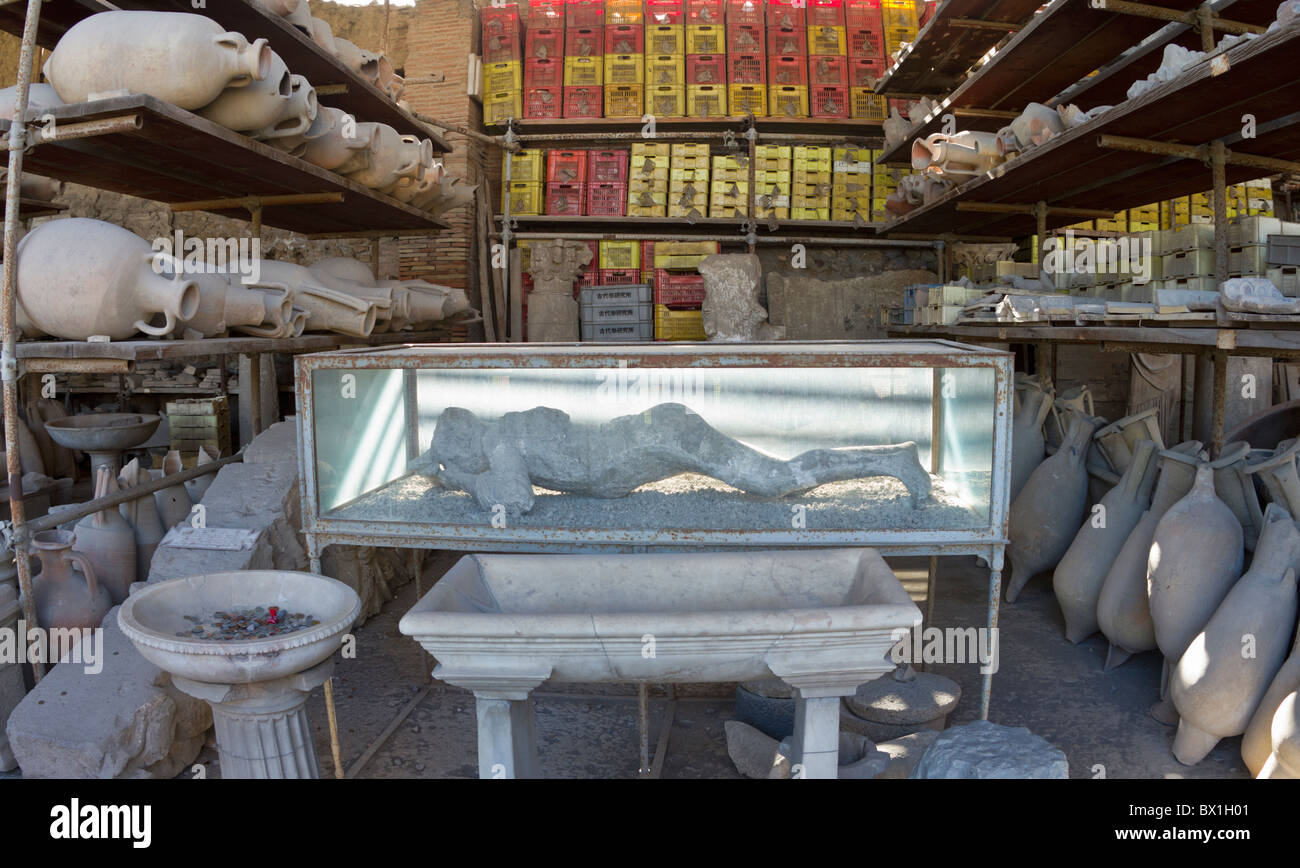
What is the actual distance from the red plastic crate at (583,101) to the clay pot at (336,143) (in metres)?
3.64

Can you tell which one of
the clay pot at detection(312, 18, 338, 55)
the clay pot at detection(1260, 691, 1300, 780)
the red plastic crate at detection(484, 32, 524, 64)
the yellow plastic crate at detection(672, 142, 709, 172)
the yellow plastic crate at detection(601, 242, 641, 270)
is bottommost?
the clay pot at detection(1260, 691, 1300, 780)

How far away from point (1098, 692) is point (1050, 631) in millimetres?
641

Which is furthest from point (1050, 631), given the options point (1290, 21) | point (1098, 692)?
point (1290, 21)

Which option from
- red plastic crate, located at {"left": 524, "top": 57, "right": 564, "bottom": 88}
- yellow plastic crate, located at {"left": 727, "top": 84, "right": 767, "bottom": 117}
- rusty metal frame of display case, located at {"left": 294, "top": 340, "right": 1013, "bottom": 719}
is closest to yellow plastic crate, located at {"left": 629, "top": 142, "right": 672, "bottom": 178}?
yellow plastic crate, located at {"left": 727, "top": 84, "right": 767, "bottom": 117}

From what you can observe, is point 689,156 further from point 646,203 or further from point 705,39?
point 705,39

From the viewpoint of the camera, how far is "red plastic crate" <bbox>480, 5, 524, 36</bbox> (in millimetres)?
7773

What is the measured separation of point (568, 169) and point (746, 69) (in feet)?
6.14

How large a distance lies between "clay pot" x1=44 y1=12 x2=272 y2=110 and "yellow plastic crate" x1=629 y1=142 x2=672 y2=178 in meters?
4.84

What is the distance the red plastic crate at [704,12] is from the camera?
25.8 feet

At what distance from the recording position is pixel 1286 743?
8.04 ft

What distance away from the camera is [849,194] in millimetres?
7672

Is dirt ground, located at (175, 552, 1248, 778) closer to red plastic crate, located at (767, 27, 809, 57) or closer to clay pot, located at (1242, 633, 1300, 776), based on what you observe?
clay pot, located at (1242, 633, 1300, 776)

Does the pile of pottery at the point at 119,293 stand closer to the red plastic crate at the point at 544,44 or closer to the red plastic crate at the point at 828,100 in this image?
the red plastic crate at the point at 544,44

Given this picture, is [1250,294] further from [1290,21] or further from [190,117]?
[190,117]
